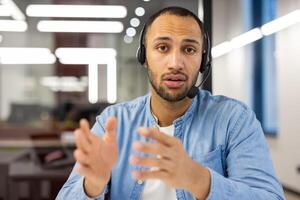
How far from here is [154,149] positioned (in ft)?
2.40

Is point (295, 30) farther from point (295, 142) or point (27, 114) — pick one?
point (27, 114)

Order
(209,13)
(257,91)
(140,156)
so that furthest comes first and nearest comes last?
(257,91)
(209,13)
(140,156)

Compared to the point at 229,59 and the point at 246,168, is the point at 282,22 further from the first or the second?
the point at 246,168

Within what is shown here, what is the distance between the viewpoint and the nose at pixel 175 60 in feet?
3.57

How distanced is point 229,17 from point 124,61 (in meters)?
0.76

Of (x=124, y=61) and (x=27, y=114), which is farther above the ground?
(x=124, y=61)

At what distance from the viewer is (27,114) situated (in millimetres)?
2791

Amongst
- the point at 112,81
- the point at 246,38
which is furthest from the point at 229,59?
the point at 112,81

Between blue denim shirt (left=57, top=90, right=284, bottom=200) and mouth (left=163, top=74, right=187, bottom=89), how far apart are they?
0.40 ft

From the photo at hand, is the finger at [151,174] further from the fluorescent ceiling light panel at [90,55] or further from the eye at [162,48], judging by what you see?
the fluorescent ceiling light panel at [90,55]

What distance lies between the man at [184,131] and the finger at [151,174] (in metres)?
0.08

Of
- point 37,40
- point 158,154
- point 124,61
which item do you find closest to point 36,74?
point 37,40

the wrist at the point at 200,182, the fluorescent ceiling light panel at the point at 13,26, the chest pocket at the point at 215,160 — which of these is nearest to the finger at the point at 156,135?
the wrist at the point at 200,182

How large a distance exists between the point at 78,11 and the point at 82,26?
0.11 meters
